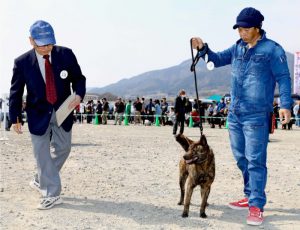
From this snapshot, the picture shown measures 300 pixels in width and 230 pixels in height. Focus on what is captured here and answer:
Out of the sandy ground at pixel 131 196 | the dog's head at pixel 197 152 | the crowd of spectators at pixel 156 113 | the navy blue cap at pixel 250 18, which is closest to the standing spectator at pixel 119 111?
the crowd of spectators at pixel 156 113

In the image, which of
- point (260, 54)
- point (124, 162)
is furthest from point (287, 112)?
point (124, 162)

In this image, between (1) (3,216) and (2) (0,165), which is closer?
(1) (3,216)

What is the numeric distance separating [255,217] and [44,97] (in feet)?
8.77

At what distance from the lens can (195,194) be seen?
252 inches

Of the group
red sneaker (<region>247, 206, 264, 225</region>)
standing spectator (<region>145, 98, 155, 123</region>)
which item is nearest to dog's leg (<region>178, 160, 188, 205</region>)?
red sneaker (<region>247, 206, 264, 225</region>)

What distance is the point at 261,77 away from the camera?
196 inches

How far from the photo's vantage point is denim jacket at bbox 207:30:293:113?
494 centimetres

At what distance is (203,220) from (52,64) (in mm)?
2439

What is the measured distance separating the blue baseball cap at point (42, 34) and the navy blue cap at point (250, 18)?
2039 millimetres

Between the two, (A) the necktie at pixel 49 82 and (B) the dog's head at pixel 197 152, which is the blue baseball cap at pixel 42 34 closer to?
(A) the necktie at pixel 49 82

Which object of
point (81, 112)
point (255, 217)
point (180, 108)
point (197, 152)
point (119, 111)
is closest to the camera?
point (255, 217)

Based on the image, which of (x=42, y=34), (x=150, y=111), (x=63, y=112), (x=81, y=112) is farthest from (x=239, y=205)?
(x=81, y=112)

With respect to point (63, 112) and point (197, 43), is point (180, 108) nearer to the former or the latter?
point (197, 43)

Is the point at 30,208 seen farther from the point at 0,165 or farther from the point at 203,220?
the point at 0,165
